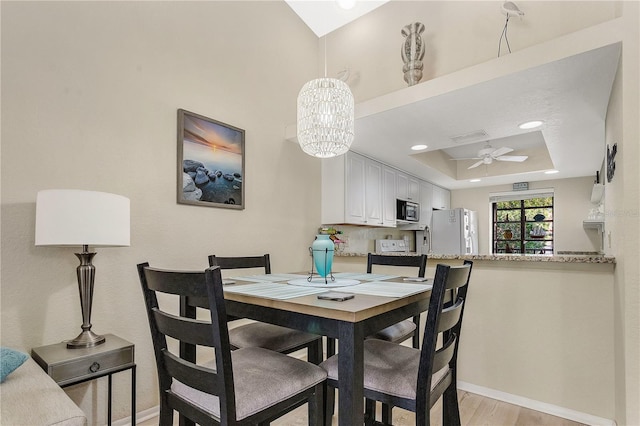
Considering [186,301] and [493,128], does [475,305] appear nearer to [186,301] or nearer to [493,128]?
[493,128]

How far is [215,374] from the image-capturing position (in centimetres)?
104

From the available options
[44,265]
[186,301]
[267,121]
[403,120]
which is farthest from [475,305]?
[44,265]

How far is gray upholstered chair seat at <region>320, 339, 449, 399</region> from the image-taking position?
4.12 feet

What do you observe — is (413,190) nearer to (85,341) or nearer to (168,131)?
(168,131)

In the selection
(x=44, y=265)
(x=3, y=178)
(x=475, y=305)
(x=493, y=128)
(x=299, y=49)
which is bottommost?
(x=475, y=305)

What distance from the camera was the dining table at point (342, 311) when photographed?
1.10 meters

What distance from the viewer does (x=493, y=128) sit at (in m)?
3.02

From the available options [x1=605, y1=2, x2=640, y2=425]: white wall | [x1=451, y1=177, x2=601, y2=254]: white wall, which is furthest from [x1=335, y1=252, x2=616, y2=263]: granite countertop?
[x1=451, y1=177, x2=601, y2=254]: white wall

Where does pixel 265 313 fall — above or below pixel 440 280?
below

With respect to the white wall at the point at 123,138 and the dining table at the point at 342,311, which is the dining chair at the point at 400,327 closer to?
the dining table at the point at 342,311

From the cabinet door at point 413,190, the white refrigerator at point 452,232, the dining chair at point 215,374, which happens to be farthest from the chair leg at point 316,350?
the white refrigerator at point 452,232

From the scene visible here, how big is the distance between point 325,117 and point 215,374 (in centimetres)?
158

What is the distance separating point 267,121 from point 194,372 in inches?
94.4

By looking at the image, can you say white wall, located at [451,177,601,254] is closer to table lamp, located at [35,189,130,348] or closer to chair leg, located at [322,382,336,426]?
chair leg, located at [322,382,336,426]
